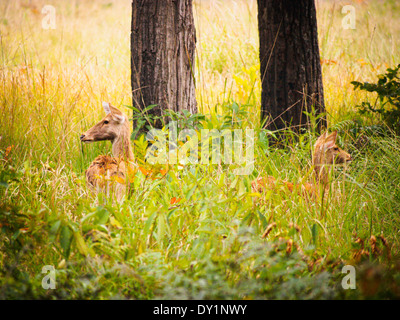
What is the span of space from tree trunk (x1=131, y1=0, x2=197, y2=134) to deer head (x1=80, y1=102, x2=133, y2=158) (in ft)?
1.54

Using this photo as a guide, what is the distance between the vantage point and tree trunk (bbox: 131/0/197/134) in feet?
13.2

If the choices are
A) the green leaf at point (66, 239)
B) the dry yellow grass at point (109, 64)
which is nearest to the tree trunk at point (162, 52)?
the dry yellow grass at point (109, 64)

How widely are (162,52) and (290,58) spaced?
4.85 feet

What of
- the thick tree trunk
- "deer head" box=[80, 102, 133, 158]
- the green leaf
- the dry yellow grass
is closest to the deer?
"deer head" box=[80, 102, 133, 158]

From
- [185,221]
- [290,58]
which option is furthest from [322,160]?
[290,58]

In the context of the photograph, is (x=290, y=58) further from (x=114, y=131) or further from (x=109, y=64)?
(x=109, y=64)

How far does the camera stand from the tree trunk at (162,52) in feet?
13.2

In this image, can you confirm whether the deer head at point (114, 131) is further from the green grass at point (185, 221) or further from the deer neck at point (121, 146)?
the green grass at point (185, 221)

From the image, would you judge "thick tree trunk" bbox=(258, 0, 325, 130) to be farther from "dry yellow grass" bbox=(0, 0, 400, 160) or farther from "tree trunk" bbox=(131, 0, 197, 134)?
"tree trunk" bbox=(131, 0, 197, 134)

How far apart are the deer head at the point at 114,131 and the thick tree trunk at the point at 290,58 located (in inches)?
67.6

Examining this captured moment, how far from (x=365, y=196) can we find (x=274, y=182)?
2.59ft

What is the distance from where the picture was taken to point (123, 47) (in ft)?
27.1

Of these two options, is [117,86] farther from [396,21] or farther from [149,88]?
[396,21]
